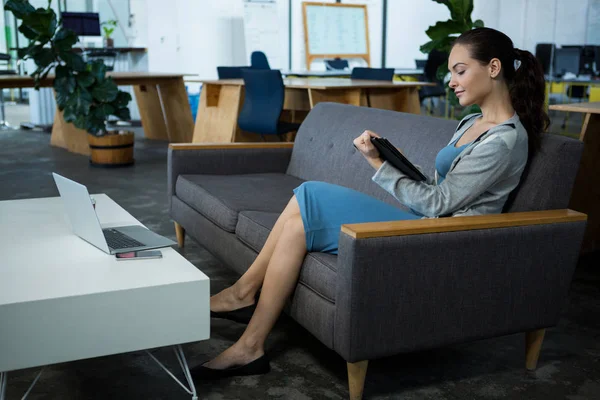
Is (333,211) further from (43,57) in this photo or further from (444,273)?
(43,57)

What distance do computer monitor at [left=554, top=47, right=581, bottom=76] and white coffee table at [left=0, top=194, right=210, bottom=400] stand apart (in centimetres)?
863

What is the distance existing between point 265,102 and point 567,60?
5.61m

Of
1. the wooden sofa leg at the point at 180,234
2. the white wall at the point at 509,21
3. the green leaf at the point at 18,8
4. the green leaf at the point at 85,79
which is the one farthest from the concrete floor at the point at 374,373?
the white wall at the point at 509,21

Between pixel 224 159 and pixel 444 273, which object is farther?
pixel 224 159

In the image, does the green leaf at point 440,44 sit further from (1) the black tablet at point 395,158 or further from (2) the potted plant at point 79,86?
(2) the potted plant at point 79,86

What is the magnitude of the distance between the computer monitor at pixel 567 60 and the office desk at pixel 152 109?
5187mm

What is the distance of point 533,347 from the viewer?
2.22m

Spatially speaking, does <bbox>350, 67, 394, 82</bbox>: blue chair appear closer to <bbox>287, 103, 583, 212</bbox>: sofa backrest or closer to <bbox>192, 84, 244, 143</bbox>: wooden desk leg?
<bbox>192, 84, 244, 143</bbox>: wooden desk leg

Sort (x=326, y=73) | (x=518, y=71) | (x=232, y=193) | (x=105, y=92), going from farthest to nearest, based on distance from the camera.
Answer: (x=326, y=73), (x=105, y=92), (x=232, y=193), (x=518, y=71)

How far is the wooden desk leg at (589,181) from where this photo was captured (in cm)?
339

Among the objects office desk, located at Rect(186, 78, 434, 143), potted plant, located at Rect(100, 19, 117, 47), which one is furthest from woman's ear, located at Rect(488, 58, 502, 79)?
potted plant, located at Rect(100, 19, 117, 47)

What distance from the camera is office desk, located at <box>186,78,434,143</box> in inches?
220

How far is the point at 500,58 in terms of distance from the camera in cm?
202

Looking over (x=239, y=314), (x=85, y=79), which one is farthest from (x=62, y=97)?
(x=239, y=314)
